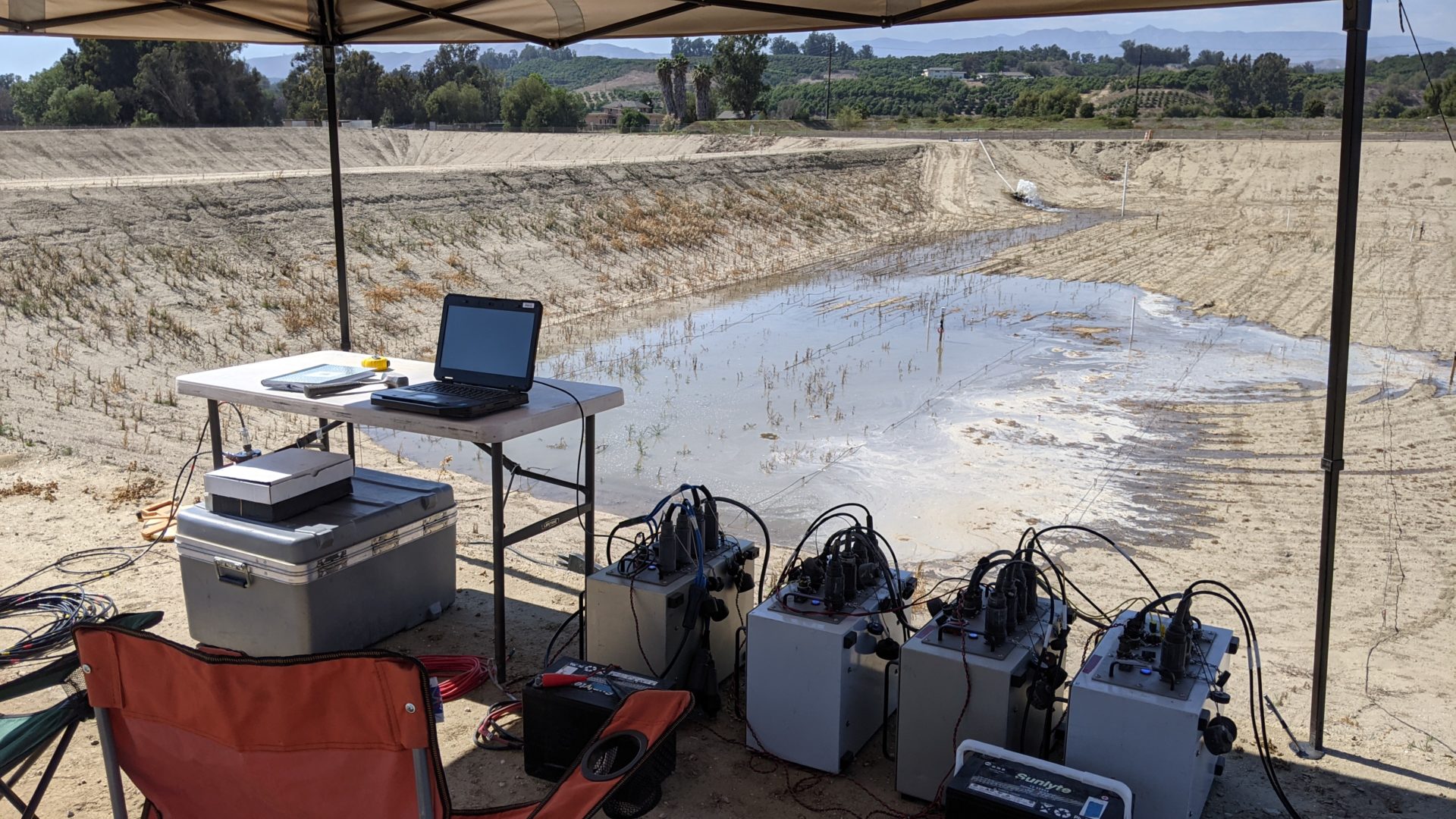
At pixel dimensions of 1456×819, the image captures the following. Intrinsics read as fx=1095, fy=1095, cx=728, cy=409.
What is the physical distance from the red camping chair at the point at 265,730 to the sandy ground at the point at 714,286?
144 centimetres

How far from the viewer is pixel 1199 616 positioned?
225 inches

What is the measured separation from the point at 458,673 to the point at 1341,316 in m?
3.73

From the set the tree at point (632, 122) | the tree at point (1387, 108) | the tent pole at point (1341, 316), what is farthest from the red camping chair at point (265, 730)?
the tree at point (632, 122)

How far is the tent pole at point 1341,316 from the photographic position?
3.75 meters

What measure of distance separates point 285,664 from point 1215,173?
1680 inches

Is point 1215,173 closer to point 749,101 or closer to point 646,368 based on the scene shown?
point 646,368

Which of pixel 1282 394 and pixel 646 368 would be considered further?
pixel 646 368

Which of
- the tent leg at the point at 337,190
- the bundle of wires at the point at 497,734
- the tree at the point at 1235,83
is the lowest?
the bundle of wires at the point at 497,734

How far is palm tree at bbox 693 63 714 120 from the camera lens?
233 feet

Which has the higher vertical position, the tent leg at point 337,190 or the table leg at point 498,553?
the tent leg at point 337,190

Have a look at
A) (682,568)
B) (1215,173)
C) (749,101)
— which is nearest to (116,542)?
(682,568)

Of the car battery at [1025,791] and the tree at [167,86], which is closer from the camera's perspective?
the car battery at [1025,791]

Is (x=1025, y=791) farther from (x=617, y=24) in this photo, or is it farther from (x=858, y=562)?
(x=617, y=24)

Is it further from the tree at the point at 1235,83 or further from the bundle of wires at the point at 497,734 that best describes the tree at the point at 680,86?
the bundle of wires at the point at 497,734
